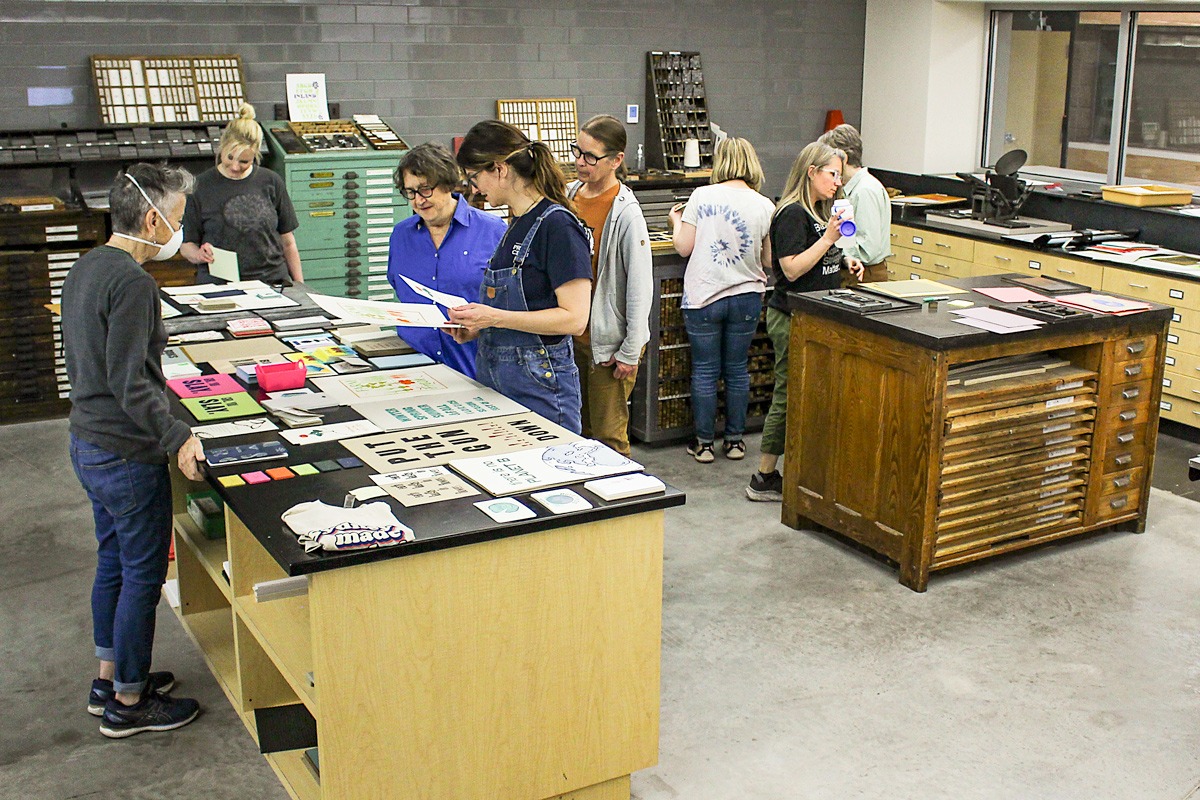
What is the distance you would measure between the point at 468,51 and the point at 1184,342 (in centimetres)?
488

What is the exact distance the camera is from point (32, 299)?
6.73 meters

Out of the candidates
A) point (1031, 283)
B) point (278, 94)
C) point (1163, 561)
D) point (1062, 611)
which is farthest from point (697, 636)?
point (278, 94)

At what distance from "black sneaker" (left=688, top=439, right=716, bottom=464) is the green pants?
59 centimetres

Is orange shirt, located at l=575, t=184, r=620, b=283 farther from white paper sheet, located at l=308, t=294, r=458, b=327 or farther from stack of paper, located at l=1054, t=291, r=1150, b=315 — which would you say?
stack of paper, located at l=1054, t=291, r=1150, b=315

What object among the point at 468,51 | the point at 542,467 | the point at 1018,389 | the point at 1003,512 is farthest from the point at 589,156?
the point at 468,51

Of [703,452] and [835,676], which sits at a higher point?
[703,452]

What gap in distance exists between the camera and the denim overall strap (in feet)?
12.3

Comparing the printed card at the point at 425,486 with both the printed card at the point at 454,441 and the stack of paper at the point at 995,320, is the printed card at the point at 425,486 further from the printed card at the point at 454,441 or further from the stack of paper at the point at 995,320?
the stack of paper at the point at 995,320

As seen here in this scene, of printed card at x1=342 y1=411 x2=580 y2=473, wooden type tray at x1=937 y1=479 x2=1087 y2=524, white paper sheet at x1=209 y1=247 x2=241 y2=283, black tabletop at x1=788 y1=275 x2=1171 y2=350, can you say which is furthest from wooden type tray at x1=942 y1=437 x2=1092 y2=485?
white paper sheet at x1=209 y1=247 x2=241 y2=283

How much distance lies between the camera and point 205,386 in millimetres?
3881

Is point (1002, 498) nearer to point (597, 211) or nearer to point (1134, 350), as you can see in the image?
point (1134, 350)

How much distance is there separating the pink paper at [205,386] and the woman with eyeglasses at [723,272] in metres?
2.51

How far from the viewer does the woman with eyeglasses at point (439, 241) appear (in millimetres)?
4062

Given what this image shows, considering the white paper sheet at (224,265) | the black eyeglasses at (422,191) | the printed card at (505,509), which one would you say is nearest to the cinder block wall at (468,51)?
the white paper sheet at (224,265)
